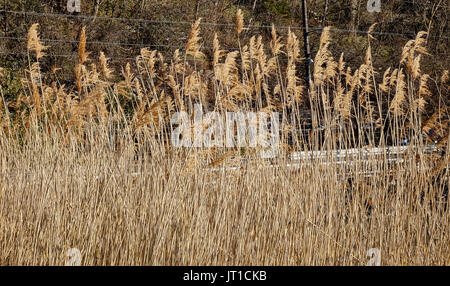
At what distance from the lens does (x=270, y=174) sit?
3.80 meters

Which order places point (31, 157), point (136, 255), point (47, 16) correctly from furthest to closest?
point (47, 16)
point (31, 157)
point (136, 255)

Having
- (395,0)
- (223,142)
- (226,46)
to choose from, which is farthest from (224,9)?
(223,142)

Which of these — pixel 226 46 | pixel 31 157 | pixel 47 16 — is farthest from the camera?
pixel 226 46

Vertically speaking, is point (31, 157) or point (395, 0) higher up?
point (395, 0)

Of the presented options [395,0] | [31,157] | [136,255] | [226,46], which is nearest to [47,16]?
[226,46]

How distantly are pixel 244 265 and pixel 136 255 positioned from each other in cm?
62

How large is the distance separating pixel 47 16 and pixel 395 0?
11.2 meters

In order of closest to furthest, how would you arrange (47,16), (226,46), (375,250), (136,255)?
(136,255), (375,250), (47,16), (226,46)

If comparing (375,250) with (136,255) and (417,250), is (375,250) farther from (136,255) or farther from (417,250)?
(136,255)

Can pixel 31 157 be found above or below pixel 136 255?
above

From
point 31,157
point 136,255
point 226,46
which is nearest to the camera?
point 136,255
